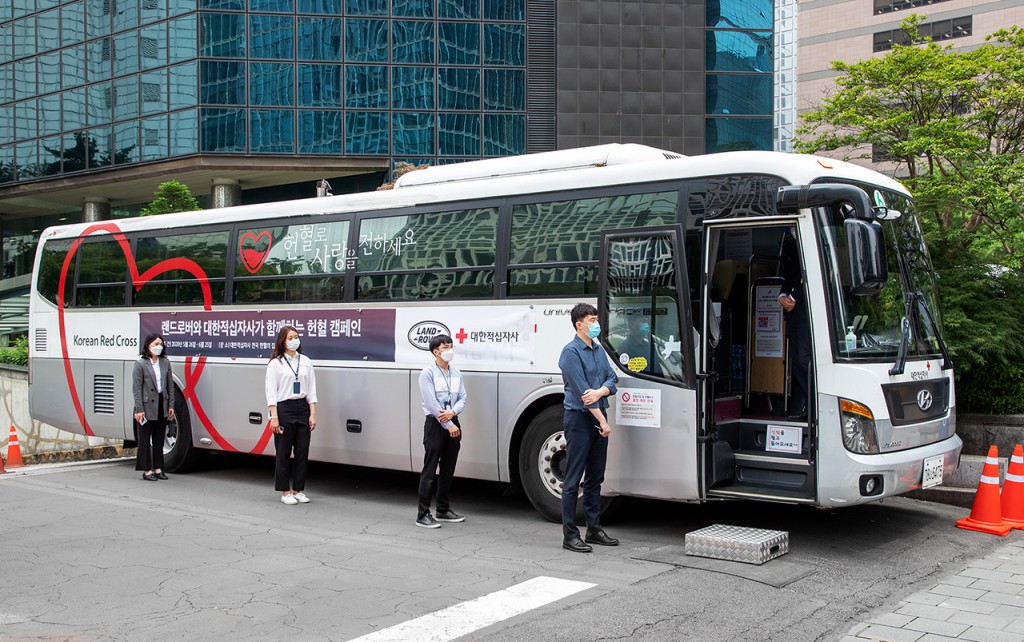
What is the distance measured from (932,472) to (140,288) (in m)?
9.59

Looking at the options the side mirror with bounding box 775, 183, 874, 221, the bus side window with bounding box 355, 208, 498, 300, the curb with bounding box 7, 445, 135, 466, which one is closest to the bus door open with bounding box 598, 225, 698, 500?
the side mirror with bounding box 775, 183, 874, 221

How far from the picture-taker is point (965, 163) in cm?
1280

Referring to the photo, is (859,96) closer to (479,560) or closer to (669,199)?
(669,199)

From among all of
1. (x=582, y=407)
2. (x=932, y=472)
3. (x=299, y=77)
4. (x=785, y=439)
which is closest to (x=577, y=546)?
(x=582, y=407)

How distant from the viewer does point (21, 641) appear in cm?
585

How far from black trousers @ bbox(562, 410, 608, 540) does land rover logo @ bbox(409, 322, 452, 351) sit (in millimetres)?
2271

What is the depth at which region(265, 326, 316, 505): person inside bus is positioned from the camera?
33.8 ft

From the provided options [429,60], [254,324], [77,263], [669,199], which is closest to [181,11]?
[429,60]

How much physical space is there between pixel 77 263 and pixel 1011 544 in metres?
11.6

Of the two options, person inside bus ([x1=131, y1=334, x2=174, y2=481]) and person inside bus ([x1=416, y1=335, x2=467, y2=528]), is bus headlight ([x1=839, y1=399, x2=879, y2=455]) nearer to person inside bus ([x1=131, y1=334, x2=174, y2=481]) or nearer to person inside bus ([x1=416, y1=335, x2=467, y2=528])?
person inside bus ([x1=416, y1=335, x2=467, y2=528])

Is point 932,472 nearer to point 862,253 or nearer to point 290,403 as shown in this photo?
point 862,253

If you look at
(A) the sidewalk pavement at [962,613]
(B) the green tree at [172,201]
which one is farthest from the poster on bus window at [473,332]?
(B) the green tree at [172,201]

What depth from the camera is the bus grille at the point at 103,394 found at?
1309 centimetres

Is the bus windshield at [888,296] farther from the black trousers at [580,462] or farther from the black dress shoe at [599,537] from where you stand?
the black dress shoe at [599,537]
